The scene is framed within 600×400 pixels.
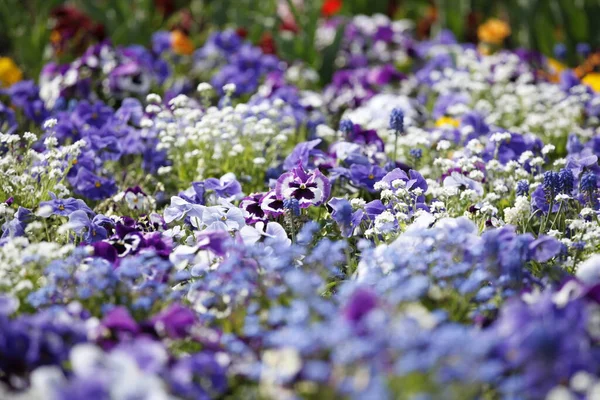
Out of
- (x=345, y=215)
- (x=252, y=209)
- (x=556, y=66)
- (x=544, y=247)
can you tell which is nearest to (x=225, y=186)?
(x=252, y=209)

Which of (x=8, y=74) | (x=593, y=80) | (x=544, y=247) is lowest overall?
(x=593, y=80)

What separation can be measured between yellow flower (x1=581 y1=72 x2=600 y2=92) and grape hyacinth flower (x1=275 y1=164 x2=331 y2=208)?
3.07 meters

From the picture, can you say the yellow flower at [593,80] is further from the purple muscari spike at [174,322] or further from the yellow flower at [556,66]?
the purple muscari spike at [174,322]

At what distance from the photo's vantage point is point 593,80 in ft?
18.6

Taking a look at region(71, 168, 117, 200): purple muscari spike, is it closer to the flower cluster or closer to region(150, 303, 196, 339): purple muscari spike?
the flower cluster

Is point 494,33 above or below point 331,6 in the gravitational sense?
below

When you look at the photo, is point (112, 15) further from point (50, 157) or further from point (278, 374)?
point (278, 374)

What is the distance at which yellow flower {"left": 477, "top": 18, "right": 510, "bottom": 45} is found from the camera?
21.9ft

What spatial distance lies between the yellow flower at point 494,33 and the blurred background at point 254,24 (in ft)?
0.03

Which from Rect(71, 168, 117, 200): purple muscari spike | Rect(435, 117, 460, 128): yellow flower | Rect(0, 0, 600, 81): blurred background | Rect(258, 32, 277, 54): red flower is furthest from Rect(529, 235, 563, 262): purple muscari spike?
Rect(258, 32, 277, 54): red flower

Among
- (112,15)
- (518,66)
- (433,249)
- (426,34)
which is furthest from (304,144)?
(426,34)

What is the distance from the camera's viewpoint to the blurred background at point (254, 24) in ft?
19.1

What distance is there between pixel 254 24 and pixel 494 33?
6.54ft

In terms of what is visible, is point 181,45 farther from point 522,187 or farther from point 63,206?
point 522,187
